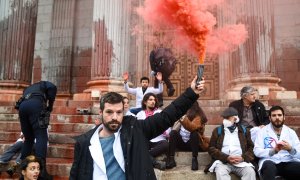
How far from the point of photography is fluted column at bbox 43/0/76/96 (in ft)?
49.2

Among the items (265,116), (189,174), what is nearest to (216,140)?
(189,174)

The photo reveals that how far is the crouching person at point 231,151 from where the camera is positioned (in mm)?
5430

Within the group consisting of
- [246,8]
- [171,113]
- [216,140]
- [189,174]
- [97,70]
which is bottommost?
[189,174]

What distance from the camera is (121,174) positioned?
2.83 metres

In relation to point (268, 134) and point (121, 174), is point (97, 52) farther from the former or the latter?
point (121, 174)

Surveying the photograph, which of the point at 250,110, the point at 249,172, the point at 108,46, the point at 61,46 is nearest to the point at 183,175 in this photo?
the point at 249,172

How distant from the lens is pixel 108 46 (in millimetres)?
11055

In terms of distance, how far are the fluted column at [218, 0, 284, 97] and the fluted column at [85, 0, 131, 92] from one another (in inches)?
151

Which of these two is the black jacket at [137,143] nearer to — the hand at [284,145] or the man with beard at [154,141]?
the hand at [284,145]

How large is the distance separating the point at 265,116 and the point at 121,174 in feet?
15.8

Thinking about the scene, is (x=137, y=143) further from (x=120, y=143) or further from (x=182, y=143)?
(x=182, y=143)

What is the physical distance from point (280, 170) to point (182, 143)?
1934 mm

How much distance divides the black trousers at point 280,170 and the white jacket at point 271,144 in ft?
0.32

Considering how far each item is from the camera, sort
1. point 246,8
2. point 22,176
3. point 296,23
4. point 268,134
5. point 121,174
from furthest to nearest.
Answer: point 296,23 < point 246,8 < point 268,134 < point 22,176 < point 121,174
